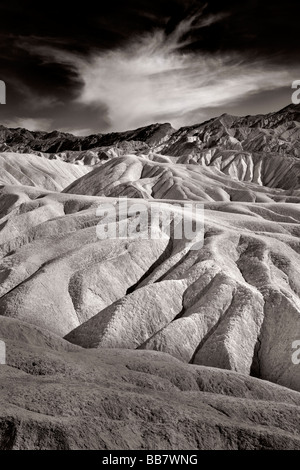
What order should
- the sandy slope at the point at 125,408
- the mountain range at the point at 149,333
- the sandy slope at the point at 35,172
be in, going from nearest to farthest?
the sandy slope at the point at 125,408 → the mountain range at the point at 149,333 → the sandy slope at the point at 35,172

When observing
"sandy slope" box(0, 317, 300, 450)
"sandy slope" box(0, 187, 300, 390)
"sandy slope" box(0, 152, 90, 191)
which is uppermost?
"sandy slope" box(0, 152, 90, 191)

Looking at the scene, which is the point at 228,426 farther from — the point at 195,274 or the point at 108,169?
the point at 108,169

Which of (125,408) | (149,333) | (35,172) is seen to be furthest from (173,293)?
(35,172)

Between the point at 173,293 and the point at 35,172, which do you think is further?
the point at 35,172

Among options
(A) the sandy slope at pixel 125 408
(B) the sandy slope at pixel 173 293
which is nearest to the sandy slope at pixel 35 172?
(B) the sandy slope at pixel 173 293

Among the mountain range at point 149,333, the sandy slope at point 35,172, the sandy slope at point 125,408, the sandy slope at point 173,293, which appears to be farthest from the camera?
the sandy slope at point 35,172

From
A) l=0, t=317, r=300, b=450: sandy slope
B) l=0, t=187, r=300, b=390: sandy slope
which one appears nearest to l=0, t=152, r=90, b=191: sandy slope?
l=0, t=187, r=300, b=390: sandy slope

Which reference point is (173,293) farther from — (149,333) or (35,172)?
(35,172)

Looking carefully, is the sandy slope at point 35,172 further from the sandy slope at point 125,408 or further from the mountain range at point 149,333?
the sandy slope at point 125,408

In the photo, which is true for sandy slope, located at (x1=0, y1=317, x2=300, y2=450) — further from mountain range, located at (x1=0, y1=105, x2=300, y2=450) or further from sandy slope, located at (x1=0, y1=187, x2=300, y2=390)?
sandy slope, located at (x1=0, y1=187, x2=300, y2=390)

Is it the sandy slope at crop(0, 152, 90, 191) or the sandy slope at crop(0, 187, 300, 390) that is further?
the sandy slope at crop(0, 152, 90, 191)

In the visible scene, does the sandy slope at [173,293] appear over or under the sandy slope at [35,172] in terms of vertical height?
under

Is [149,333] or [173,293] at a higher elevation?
[173,293]
